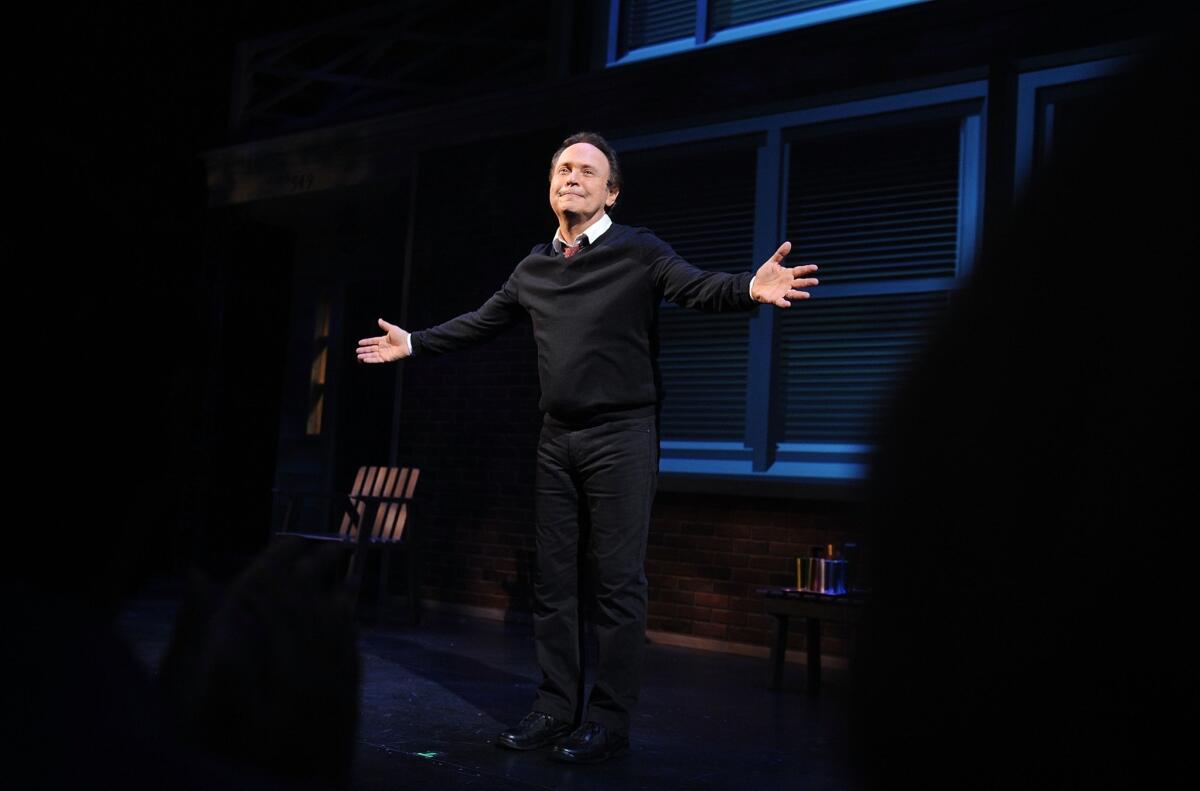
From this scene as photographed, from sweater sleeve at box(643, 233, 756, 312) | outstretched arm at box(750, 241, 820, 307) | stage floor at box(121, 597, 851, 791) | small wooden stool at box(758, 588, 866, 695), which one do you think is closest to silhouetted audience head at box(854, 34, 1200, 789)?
stage floor at box(121, 597, 851, 791)

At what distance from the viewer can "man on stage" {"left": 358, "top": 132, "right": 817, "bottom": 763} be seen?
3.03m

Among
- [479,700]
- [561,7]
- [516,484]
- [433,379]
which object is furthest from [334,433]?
[479,700]

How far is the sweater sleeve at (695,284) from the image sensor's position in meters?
2.77

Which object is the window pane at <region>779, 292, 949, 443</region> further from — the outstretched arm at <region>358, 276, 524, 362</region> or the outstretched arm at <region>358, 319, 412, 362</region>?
the outstretched arm at <region>358, 319, 412, 362</region>

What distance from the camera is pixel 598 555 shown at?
3.08 m

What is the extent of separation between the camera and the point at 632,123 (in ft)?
22.1

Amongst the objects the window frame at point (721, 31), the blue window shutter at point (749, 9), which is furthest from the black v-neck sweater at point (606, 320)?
the blue window shutter at point (749, 9)

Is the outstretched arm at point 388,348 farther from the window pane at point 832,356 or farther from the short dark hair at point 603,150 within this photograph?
the window pane at point 832,356

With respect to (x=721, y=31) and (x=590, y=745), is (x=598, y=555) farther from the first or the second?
(x=721, y=31)

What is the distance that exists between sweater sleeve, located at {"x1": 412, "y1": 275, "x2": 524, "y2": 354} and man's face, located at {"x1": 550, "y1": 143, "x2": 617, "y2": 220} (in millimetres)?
307

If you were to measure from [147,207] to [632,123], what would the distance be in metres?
6.53

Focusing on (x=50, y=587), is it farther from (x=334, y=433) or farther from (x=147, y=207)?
(x=334, y=433)

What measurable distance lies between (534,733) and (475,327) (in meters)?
1.23

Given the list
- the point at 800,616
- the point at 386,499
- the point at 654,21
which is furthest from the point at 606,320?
the point at 654,21
